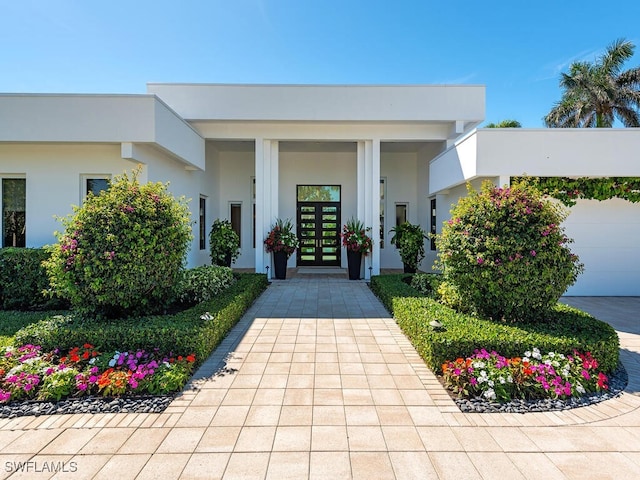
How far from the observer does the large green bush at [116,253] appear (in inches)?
168

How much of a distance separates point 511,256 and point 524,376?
144 centimetres

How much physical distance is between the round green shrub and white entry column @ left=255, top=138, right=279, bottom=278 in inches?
251

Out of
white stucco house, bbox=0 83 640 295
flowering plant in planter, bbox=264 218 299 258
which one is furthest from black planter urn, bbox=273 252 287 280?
white stucco house, bbox=0 83 640 295

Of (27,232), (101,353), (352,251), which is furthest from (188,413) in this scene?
(352,251)

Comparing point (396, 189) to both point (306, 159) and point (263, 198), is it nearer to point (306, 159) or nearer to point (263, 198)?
point (306, 159)

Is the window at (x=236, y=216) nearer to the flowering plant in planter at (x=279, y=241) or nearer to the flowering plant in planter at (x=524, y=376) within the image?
the flowering plant in planter at (x=279, y=241)

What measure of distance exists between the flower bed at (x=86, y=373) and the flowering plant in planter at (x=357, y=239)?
6.65 m

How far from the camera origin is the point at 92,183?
295 inches

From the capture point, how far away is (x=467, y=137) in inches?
309

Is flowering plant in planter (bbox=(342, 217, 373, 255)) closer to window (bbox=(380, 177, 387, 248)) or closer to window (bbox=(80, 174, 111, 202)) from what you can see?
window (bbox=(380, 177, 387, 248))

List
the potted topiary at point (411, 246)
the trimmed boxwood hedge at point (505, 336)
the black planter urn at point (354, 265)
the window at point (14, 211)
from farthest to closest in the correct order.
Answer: the potted topiary at point (411, 246) < the black planter urn at point (354, 265) < the window at point (14, 211) < the trimmed boxwood hedge at point (505, 336)

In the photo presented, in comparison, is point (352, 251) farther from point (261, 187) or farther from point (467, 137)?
point (467, 137)
